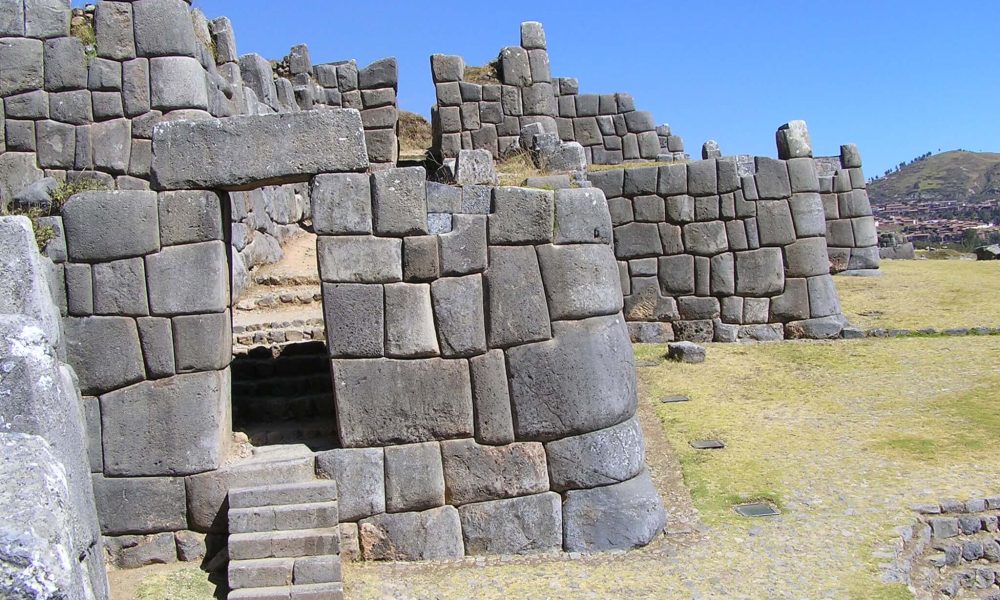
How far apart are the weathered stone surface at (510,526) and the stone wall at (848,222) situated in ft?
49.1

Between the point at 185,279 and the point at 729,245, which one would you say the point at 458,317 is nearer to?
the point at 185,279

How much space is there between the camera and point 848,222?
21.0 metres

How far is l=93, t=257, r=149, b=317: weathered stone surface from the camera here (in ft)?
24.6

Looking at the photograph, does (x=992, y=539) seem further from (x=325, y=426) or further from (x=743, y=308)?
(x=743, y=308)

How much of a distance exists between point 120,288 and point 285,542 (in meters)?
2.40

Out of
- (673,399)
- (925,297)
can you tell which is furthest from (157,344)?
(925,297)

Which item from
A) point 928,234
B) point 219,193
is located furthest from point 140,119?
point 928,234

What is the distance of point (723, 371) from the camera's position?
42.5ft

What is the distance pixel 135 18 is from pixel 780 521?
10.0 metres

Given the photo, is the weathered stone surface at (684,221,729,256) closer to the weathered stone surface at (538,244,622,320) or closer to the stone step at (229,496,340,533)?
the weathered stone surface at (538,244,622,320)

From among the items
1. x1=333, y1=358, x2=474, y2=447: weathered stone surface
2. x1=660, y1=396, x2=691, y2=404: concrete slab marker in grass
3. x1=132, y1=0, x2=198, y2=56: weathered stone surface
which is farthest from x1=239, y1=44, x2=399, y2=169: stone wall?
x1=333, y1=358, x2=474, y2=447: weathered stone surface

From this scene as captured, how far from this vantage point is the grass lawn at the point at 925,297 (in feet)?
50.7

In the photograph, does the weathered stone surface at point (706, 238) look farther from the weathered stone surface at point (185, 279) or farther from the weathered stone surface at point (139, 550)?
the weathered stone surface at point (139, 550)

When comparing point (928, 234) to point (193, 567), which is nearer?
point (193, 567)
